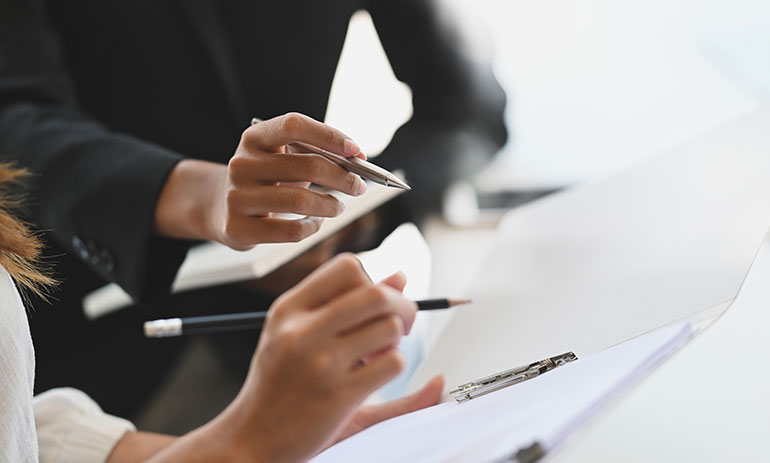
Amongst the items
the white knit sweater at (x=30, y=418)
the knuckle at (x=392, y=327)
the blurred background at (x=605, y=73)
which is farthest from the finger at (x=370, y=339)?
the blurred background at (x=605, y=73)

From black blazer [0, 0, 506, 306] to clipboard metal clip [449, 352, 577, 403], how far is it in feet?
0.52

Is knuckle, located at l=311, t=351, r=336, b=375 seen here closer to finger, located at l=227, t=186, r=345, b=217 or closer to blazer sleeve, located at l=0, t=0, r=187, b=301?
finger, located at l=227, t=186, r=345, b=217

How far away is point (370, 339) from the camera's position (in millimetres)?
201

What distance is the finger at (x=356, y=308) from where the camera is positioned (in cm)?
20

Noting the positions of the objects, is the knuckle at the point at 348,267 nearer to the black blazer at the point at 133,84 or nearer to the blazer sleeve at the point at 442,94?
the black blazer at the point at 133,84

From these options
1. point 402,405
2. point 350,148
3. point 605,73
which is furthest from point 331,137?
point 605,73

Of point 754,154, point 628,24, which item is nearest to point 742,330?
point 754,154

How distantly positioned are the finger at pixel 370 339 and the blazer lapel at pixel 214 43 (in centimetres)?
30

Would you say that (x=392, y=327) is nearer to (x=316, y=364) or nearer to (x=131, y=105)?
(x=316, y=364)

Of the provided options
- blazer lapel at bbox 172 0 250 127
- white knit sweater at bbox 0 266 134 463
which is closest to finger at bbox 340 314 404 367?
white knit sweater at bbox 0 266 134 463

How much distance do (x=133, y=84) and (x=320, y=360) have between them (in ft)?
1.14

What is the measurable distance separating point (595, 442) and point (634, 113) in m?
0.55

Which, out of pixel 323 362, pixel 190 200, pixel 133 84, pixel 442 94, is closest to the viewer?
pixel 323 362

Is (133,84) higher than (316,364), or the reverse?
(133,84)
